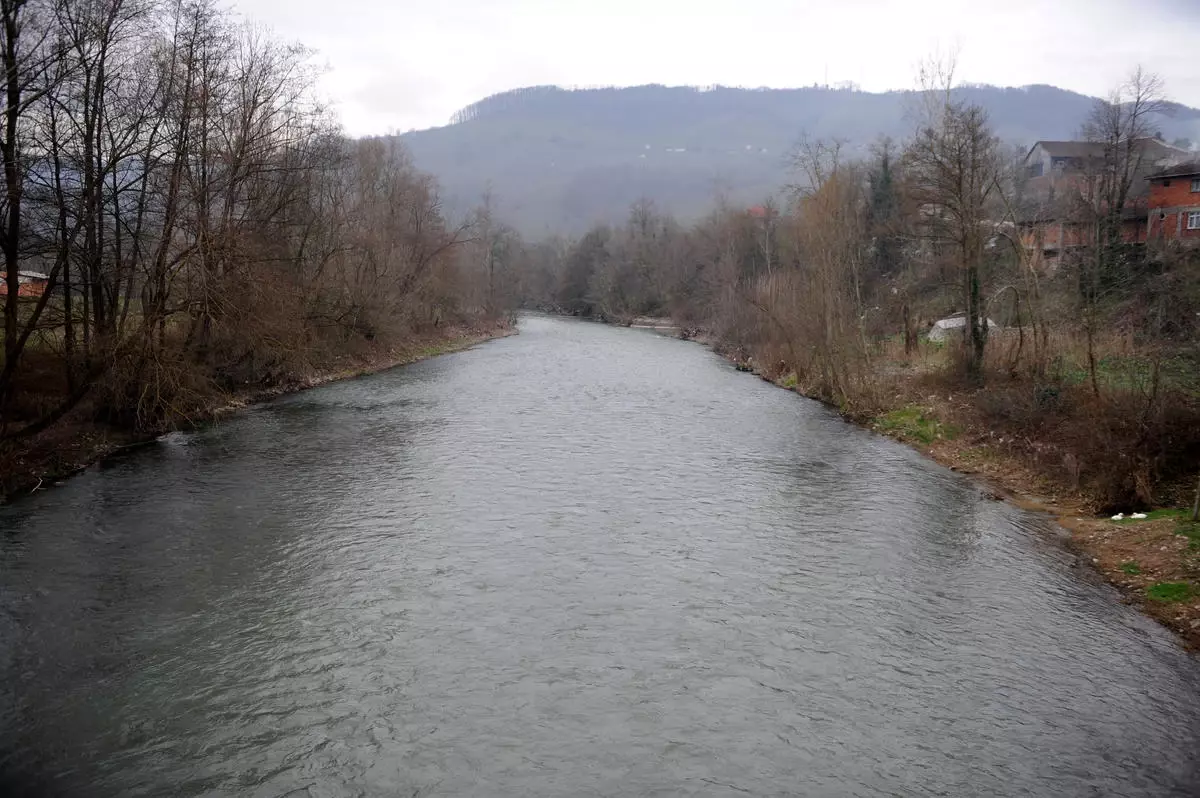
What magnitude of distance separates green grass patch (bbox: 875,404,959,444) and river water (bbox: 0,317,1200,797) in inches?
149

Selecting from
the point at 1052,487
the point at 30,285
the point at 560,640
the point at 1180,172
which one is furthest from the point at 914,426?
the point at 1180,172

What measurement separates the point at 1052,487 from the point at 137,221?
942 inches

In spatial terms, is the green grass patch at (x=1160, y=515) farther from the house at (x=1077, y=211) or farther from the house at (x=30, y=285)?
the house at (x=30, y=285)

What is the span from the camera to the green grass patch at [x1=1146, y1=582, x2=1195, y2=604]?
11.4m

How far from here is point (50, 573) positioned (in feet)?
38.1

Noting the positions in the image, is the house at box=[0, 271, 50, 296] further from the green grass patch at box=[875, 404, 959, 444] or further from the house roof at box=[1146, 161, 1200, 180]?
the house roof at box=[1146, 161, 1200, 180]

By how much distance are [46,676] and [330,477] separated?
28.5 ft

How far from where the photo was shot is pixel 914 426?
23812 millimetres

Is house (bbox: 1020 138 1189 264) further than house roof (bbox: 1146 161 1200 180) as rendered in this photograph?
No

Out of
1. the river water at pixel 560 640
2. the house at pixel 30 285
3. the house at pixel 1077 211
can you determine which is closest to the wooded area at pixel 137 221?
the house at pixel 30 285

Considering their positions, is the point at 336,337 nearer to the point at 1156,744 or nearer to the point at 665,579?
the point at 665,579

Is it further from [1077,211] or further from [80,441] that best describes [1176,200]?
[80,441]

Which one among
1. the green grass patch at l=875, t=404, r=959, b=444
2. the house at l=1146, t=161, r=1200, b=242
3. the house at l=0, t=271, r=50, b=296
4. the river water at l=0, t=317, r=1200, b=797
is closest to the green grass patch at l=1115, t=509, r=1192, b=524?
the river water at l=0, t=317, r=1200, b=797

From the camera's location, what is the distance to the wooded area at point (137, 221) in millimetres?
17609
